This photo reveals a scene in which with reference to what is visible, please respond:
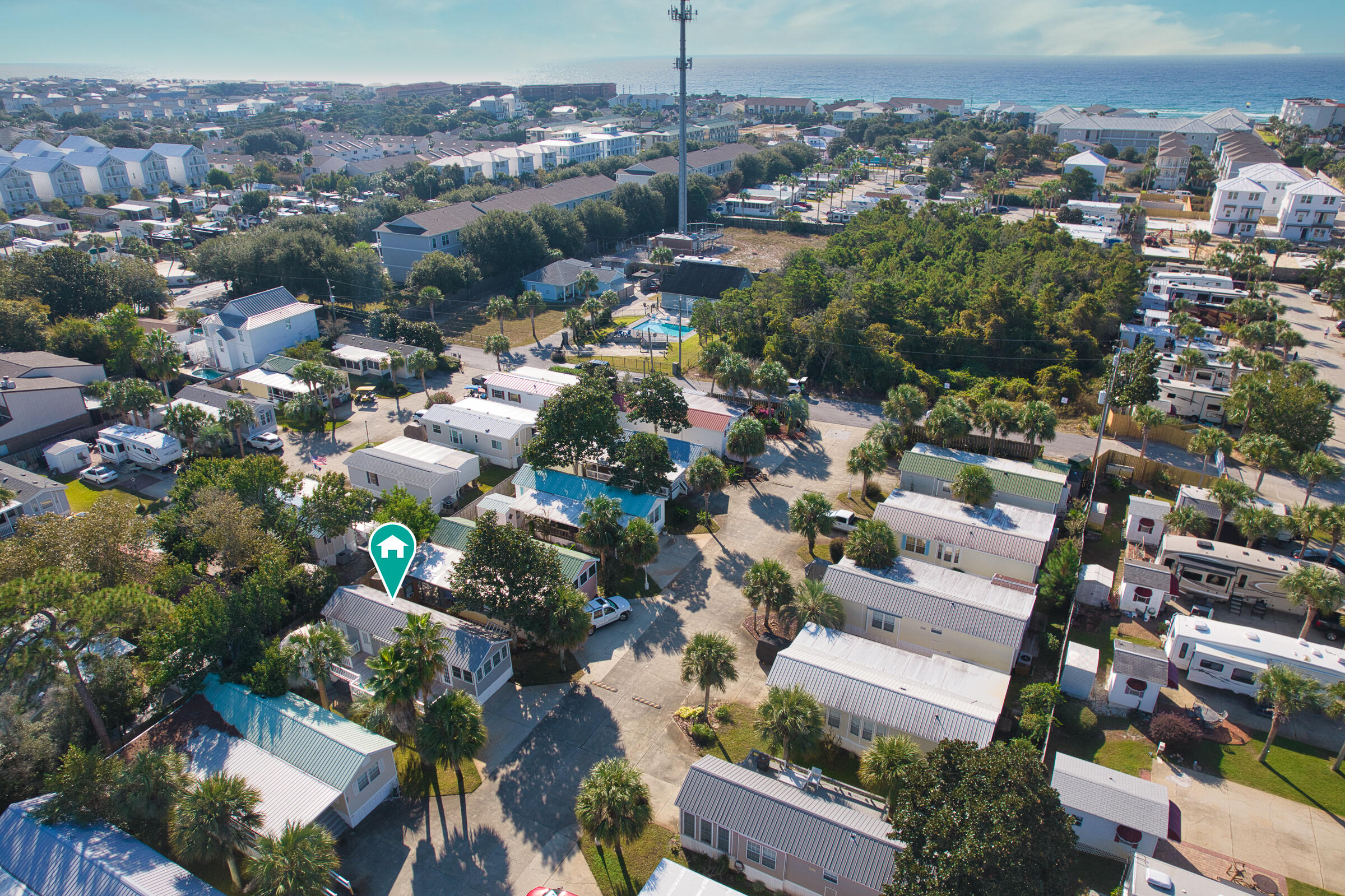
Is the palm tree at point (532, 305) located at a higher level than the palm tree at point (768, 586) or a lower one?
higher

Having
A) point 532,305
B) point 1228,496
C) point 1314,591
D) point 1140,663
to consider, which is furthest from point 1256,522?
point 532,305

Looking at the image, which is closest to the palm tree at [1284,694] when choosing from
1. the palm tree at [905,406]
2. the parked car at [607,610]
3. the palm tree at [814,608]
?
the palm tree at [814,608]

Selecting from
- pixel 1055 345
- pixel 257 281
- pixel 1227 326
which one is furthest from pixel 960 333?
pixel 257 281

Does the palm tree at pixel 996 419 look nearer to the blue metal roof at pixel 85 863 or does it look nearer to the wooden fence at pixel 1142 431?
the wooden fence at pixel 1142 431

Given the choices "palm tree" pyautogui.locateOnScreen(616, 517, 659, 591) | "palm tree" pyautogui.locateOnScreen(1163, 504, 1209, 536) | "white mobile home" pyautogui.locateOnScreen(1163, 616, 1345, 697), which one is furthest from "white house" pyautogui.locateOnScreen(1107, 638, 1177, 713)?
"palm tree" pyautogui.locateOnScreen(616, 517, 659, 591)

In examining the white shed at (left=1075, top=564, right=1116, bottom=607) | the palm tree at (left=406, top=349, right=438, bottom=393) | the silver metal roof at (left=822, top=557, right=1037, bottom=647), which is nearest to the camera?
the silver metal roof at (left=822, top=557, right=1037, bottom=647)

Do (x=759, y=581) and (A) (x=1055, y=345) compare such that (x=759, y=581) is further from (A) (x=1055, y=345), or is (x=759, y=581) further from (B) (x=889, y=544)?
(A) (x=1055, y=345)

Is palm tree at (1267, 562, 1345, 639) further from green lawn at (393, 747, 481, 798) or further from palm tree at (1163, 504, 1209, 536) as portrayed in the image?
green lawn at (393, 747, 481, 798)
